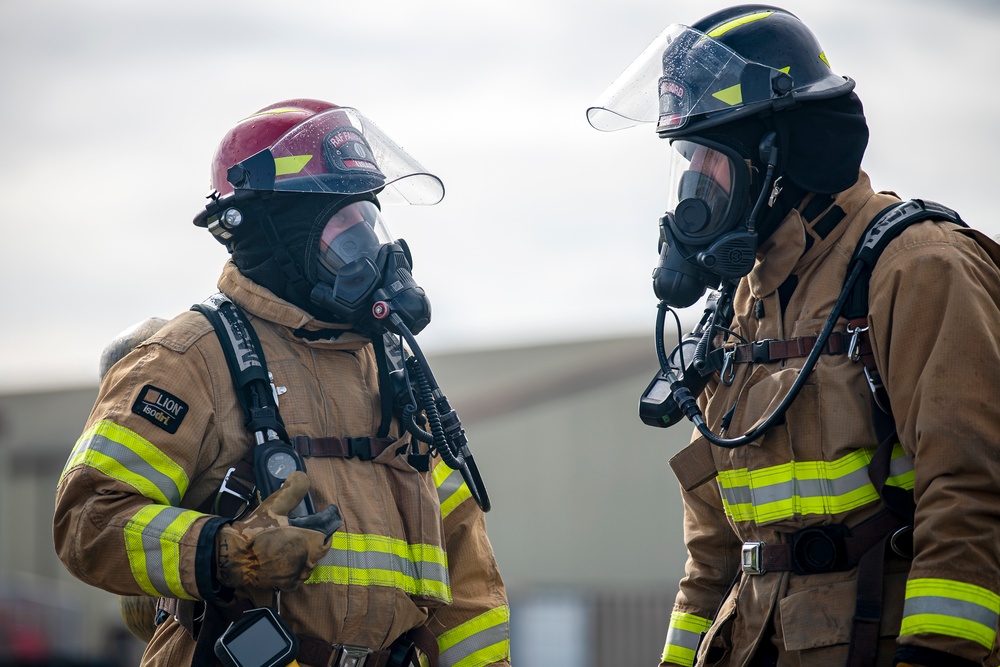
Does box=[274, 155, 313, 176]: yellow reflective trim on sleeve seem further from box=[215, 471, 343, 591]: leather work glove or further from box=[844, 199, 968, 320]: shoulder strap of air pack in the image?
box=[844, 199, 968, 320]: shoulder strap of air pack

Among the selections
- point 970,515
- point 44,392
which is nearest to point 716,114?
point 970,515

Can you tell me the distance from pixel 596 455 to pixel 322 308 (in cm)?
1313

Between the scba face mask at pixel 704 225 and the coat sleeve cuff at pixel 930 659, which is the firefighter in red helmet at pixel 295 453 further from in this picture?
the coat sleeve cuff at pixel 930 659

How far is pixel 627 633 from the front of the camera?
16156mm

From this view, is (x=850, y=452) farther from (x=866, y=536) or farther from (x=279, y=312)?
(x=279, y=312)

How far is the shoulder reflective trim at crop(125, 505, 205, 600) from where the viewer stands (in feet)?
10.7

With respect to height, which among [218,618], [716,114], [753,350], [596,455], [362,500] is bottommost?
[596,455]

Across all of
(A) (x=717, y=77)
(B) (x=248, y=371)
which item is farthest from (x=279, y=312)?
(A) (x=717, y=77)

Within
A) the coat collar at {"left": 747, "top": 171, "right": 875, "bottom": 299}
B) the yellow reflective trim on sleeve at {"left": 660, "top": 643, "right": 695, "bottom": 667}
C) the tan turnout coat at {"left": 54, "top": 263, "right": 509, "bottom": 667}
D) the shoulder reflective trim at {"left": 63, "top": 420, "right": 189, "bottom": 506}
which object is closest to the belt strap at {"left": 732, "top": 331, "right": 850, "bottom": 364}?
the coat collar at {"left": 747, "top": 171, "right": 875, "bottom": 299}

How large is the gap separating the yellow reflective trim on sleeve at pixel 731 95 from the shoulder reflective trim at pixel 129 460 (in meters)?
1.93

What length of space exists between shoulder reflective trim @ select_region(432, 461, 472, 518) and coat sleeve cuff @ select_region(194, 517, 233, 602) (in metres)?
0.96

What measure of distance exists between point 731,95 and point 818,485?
3.81 ft

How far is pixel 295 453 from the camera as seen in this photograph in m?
3.45

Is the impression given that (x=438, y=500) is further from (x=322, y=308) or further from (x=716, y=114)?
(x=716, y=114)
